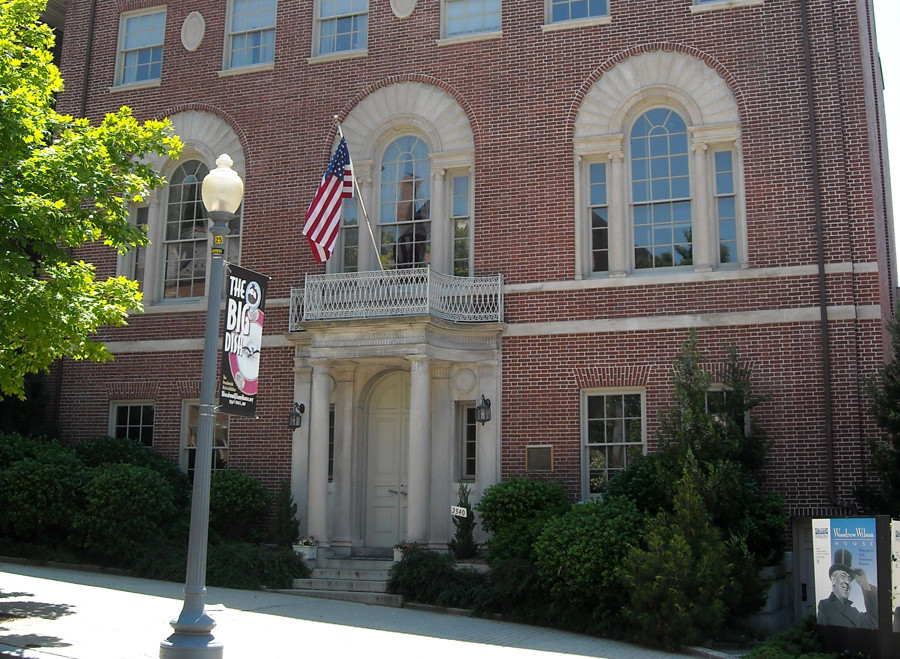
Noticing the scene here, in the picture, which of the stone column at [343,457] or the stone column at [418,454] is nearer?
the stone column at [418,454]

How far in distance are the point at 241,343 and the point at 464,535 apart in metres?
7.18

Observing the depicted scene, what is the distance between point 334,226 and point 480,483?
16.5 feet

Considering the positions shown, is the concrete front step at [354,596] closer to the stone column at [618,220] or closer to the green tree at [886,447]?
the stone column at [618,220]

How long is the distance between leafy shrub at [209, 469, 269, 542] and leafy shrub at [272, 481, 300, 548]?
1.62ft

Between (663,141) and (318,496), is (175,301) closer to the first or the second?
(318,496)

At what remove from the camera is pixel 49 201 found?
10.9 metres

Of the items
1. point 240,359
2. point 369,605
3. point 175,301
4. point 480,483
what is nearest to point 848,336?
point 480,483

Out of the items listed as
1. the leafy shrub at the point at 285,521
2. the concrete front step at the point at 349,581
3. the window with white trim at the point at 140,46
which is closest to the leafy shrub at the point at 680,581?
the concrete front step at the point at 349,581

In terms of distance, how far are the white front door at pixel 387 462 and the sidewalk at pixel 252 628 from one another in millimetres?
3034

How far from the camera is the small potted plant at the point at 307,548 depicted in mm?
16297

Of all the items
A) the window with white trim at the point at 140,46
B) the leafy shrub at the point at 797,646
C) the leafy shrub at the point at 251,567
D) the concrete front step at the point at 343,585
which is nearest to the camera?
the leafy shrub at the point at 797,646

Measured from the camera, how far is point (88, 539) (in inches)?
639

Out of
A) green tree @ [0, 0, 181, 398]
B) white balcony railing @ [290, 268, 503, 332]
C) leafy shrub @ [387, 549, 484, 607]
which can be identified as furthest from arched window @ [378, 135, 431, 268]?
green tree @ [0, 0, 181, 398]

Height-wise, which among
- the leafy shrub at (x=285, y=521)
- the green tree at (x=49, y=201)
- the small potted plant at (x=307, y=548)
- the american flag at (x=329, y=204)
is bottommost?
the small potted plant at (x=307, y=548)
